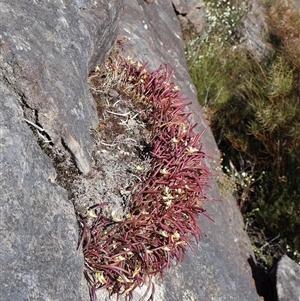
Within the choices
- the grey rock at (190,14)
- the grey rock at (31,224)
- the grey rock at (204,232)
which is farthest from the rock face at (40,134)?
the grey rock at (190,14)

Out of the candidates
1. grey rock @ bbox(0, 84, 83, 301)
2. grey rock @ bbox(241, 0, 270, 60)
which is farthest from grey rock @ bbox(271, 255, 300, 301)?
grey rock @ bbox(241, 0, 270, 60)

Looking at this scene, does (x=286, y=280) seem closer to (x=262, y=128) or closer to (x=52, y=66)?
(x=262, y=128)

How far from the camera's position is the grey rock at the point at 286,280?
14.3 feet

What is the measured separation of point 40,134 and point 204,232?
1516 millimetres

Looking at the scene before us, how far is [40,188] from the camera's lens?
2.22m

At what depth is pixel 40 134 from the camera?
2.48m

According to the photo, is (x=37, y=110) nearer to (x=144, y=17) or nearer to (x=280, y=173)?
(x=144, y=17)

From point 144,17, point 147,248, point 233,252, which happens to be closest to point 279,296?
point 233,252

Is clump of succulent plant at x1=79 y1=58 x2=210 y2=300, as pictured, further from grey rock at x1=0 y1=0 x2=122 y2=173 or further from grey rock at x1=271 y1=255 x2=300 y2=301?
grey rock at x1=271 y1=255 x2=300 y2=301

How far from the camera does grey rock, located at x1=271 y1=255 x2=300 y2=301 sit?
4.35m

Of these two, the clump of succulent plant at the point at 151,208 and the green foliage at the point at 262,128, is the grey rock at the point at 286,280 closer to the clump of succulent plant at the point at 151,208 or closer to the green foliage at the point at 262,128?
the green foliage at the point at 262,128

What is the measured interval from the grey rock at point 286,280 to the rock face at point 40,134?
239 centimetres

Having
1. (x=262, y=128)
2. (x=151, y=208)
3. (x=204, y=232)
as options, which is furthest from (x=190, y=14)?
(x=151, y=208)

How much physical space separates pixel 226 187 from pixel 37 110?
8.88 feet
